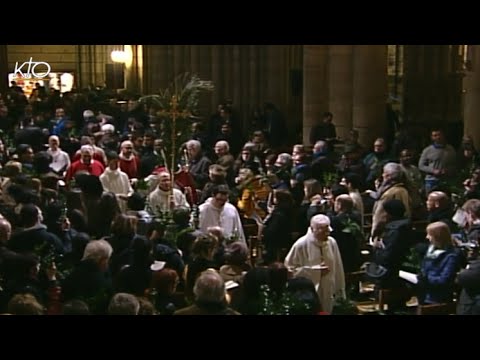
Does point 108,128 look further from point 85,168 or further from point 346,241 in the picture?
point 346,241

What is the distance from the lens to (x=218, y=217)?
35.3ft

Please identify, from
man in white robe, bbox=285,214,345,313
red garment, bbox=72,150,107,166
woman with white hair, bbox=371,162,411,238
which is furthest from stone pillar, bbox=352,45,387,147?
red garment, bbox=72,150,107,166

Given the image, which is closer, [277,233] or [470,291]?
[470,291]

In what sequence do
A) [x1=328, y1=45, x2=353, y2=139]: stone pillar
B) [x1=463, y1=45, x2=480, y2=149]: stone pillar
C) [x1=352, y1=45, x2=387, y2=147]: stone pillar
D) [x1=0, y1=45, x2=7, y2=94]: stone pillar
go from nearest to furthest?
[x1=463, y1=45, x2=480, y2=149]: stone pillar, [x1=352, y1=45, x2=387, y2=147]: stone pillar, [x1=0, y1=45, x2=7, y2=94]: stone pillar, [x1=328, y1=45, x2=353, y2=139]: stone pillar

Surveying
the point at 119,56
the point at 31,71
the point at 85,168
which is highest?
the point at 119,56

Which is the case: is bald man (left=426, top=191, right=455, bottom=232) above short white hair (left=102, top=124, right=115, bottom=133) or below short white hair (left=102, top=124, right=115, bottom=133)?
below

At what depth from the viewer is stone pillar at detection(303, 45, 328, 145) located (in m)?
13.2

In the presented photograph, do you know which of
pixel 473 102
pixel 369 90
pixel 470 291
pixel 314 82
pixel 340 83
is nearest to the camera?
pixel 470 291

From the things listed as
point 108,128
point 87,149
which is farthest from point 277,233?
point 108,128

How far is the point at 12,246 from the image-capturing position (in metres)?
10.5

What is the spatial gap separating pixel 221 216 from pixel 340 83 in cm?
379

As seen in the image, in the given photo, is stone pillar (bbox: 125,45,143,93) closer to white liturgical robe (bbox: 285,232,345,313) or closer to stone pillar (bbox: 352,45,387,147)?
stone pillar (bbox: 352,45,387,147)

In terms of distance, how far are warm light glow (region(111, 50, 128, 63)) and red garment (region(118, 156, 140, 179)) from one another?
3.91 ft
